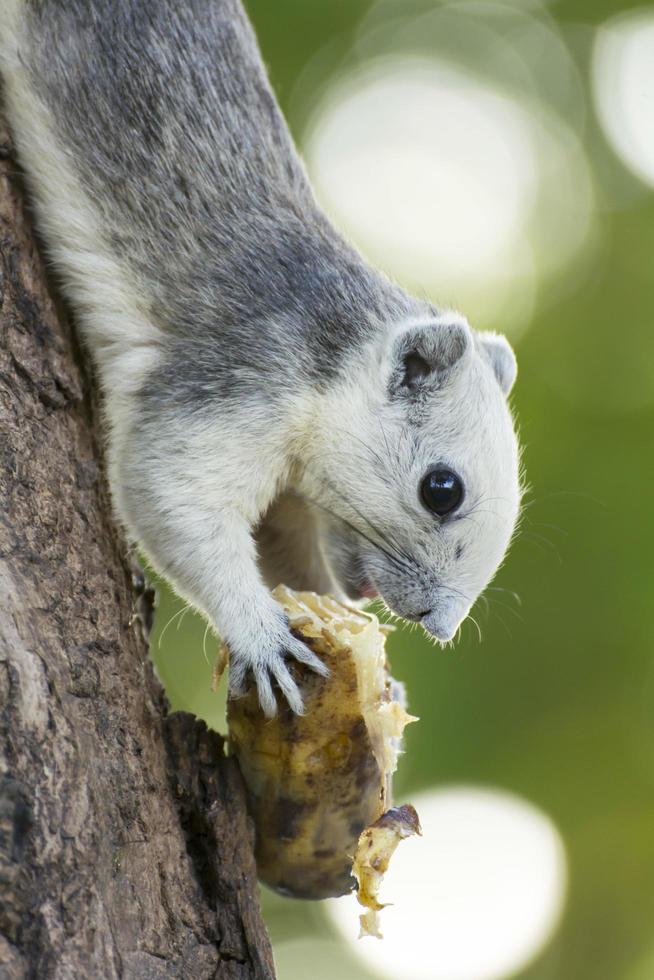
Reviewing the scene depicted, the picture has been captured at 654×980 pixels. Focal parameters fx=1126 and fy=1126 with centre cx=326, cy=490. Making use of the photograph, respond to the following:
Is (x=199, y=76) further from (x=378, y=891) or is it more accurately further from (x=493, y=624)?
(x=493, y=624)

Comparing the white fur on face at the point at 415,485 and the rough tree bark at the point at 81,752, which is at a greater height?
the white fur on face at the point at 415,485

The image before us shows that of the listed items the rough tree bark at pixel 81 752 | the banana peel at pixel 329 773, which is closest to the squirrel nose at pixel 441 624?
the banana peel at pixel 329 773

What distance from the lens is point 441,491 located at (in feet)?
11.2

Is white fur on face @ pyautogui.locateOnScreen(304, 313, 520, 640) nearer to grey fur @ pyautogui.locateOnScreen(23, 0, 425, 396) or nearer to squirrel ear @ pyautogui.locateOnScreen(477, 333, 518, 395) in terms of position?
grey fur @ pyautogui.locateOnScreen(23, 0, 425, 396)

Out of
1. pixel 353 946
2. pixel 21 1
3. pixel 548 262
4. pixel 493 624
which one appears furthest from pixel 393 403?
pixel 353 946

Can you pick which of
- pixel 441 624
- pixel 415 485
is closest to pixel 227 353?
pixel 415 485

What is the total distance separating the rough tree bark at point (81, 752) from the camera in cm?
232

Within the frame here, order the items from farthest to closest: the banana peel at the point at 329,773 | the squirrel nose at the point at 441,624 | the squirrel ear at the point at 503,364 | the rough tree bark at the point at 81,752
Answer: the squirrel ear at the point at 503,364
the squirrel nose at the point at 441,624
the banana peel at the point at 329,773
the rough tree bark at the point at 81,752

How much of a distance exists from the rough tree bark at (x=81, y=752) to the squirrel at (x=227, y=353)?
0.79 ft

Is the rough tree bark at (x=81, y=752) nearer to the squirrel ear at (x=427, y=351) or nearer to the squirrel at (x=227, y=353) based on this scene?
the squirrel at (x=227, y=353)

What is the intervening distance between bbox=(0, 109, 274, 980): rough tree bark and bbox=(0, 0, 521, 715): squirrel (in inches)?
9.5

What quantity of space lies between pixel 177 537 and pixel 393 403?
837mm

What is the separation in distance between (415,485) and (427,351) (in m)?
0.46

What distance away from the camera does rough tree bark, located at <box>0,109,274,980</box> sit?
2324mm
